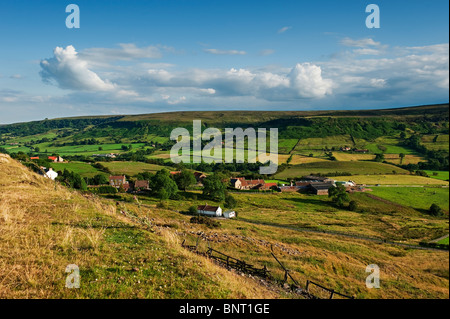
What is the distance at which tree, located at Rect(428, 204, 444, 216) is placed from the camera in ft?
225

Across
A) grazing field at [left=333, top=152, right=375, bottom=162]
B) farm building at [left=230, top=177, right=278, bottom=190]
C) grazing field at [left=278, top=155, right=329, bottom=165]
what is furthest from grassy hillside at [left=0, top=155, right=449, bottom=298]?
grazing field at [left=333, top=152, right=375, bottom=162]

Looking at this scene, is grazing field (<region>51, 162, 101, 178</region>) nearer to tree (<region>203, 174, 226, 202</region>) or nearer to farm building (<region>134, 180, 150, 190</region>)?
farm building (<region>134, 180, 150, 190</region>)

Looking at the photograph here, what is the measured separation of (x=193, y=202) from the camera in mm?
72875

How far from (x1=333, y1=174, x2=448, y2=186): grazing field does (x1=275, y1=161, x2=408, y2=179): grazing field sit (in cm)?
876

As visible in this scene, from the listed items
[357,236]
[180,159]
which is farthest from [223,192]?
[180,159]

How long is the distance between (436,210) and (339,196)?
24426 millimetres

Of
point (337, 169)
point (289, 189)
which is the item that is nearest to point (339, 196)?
point (289, 189)

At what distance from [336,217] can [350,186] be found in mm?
37738

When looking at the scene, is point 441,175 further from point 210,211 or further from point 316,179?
point 210,211

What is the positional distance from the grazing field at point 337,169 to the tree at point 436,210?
5174 centimetres

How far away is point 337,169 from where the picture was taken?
130 metres

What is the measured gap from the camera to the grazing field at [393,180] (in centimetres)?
9638

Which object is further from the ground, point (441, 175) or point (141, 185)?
point (441, 175)
